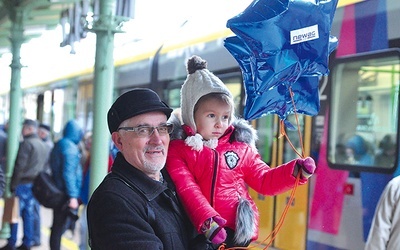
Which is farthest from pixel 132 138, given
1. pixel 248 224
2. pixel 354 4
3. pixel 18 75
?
pixel 18 75

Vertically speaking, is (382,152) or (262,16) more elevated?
(262,16)

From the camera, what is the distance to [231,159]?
2.54m

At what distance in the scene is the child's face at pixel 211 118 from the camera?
2.52 m

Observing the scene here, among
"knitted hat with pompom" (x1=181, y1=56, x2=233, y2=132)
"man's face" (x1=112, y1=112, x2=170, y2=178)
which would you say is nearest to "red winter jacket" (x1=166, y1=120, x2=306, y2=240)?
"knitted hat with pompom" (x1=181, y1=56, x2=233, y2=132)

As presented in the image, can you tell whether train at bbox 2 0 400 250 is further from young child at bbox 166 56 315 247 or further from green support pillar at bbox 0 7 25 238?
green support pillar at bbox 0 7 25 238

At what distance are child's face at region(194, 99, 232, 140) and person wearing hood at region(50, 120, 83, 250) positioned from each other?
405 centimetres

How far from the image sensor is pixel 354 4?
5.46 metres

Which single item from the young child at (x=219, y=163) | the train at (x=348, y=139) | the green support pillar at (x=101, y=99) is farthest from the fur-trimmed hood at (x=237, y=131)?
the green support pillar at (x=101, y=99)

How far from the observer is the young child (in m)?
2.45

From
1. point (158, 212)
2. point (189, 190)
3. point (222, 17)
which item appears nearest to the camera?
point (158, 212)

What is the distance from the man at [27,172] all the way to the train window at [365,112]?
391 cm

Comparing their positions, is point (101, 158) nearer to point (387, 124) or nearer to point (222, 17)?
point (387, 124)

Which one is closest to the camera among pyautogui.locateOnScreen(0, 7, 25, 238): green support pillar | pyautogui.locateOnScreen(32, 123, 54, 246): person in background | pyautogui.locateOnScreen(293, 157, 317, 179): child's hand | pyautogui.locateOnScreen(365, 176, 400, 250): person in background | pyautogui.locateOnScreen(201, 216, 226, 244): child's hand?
pyautogui.locateOnScreen(201, 216, 226, 244): child's hand

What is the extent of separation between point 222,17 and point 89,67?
22.0 feet
